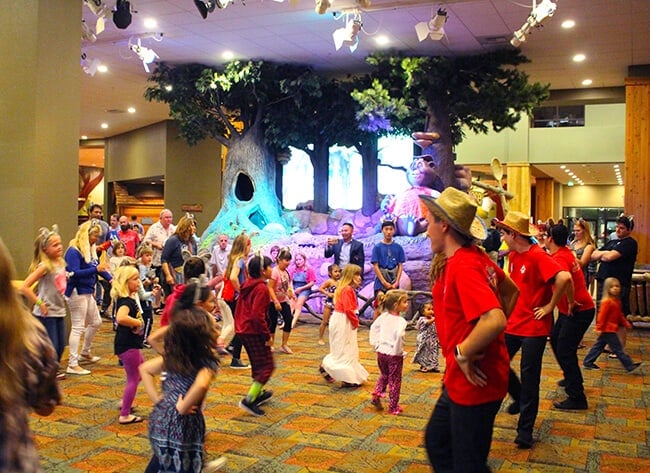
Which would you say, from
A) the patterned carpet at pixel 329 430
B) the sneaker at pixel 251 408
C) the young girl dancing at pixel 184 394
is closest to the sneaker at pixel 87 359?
the patterned carpet at pixel 329 430

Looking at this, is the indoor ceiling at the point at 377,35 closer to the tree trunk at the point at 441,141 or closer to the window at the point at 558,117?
the tree trunk at the point at 441,141

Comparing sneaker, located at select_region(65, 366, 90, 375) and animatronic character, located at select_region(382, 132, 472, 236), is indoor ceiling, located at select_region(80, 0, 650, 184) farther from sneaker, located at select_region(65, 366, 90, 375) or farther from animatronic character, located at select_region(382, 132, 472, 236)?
sneaker, located at select_region(65, 366, 90, 375)

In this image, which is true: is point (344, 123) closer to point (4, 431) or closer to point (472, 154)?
point (472, 154)

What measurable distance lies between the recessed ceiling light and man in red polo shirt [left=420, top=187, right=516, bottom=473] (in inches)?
341

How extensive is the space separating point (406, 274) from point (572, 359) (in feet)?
15.3

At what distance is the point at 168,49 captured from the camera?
1204 cm

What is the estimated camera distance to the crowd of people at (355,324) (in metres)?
2.68

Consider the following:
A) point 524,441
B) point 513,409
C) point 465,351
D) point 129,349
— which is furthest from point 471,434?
point 129,349

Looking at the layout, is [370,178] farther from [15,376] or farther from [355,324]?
[15,376]

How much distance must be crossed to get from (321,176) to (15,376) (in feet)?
44.0

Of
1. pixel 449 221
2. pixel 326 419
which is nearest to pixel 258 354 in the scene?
pixel 326 419

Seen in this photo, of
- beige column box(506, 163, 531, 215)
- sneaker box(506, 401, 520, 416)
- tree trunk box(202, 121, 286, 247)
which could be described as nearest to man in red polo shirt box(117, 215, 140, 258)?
tree trunk box(202, 121, 286, 247)

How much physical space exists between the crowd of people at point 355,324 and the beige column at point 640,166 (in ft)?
13.6

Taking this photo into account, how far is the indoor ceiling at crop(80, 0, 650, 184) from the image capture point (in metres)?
9.46
